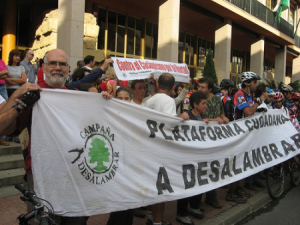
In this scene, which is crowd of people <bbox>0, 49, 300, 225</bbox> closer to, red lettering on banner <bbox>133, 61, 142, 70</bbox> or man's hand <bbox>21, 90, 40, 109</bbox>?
man's hand <bbox>21, 90, 40, 109</bbox>

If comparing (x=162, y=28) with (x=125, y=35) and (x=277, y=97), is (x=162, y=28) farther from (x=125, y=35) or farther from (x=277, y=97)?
(x=277, y=97)

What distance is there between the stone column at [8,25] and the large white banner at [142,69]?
23.6 feet

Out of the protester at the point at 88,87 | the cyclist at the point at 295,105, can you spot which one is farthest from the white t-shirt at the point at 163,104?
the cyclist at the point at 295,105

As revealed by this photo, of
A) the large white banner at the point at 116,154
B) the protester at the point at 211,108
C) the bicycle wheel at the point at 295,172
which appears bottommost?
the bicycle wheel at the point at 295,172

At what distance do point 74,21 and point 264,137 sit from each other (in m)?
5.89

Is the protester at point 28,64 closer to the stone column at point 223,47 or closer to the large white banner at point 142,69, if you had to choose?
the large white banner at point 142,69

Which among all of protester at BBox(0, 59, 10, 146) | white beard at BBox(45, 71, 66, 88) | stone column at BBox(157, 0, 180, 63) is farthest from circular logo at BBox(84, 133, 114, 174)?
stone column at BBox(157, 0, 180, 63)

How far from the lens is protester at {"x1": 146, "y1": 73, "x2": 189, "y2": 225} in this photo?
3580mm

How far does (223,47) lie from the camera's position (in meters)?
15.2

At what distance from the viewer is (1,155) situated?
18.7ft

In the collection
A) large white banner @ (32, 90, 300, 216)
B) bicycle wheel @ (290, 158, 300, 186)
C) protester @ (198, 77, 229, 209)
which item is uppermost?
protester @ (198, 77, 229, 209)

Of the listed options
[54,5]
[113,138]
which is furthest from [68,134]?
[54,5]

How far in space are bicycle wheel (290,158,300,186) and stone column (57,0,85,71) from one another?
5.94 meters

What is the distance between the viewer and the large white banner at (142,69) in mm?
4207
